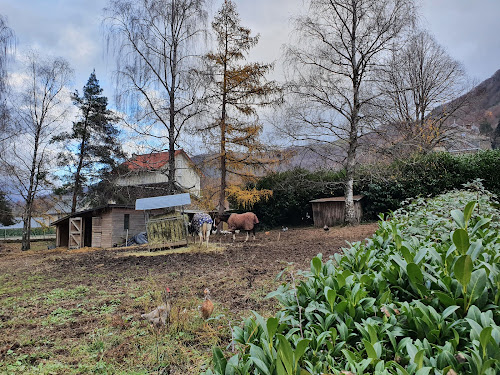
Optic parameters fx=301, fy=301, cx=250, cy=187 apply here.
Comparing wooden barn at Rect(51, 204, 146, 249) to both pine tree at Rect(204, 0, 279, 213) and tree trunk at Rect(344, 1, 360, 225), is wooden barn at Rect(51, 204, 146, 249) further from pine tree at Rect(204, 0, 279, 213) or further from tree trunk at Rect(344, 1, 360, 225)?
tree trunk at Rect(344, 1, 360, 225)

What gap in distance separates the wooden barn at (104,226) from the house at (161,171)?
7.00 ft

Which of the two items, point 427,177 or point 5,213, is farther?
point 5,213

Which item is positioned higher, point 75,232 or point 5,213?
point 5,213

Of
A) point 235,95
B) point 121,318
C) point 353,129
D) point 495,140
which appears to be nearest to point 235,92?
point 235,95

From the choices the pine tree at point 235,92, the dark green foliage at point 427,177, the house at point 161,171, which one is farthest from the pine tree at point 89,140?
the dark green foliage at point 427,177

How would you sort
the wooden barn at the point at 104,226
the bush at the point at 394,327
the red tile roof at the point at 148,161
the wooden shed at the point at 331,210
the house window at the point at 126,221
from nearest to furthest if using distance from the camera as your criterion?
the bush at the point at 394,327, the red tile roof at the point at 148,161, the wooden shed at the point at 331,210, the wooden barn at the point at 104,226, the house window at the point at 126,221

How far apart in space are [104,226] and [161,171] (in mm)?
5620

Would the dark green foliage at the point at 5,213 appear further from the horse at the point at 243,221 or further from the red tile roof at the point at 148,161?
the horse at the point at 243,221

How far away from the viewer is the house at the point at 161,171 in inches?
630

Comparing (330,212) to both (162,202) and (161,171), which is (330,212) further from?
(161,171)

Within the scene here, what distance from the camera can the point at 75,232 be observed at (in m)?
18.2

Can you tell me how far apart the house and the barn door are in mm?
3422

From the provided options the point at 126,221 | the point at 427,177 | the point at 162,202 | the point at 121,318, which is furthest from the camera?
the point at 126,221

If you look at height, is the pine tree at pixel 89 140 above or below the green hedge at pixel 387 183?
above
